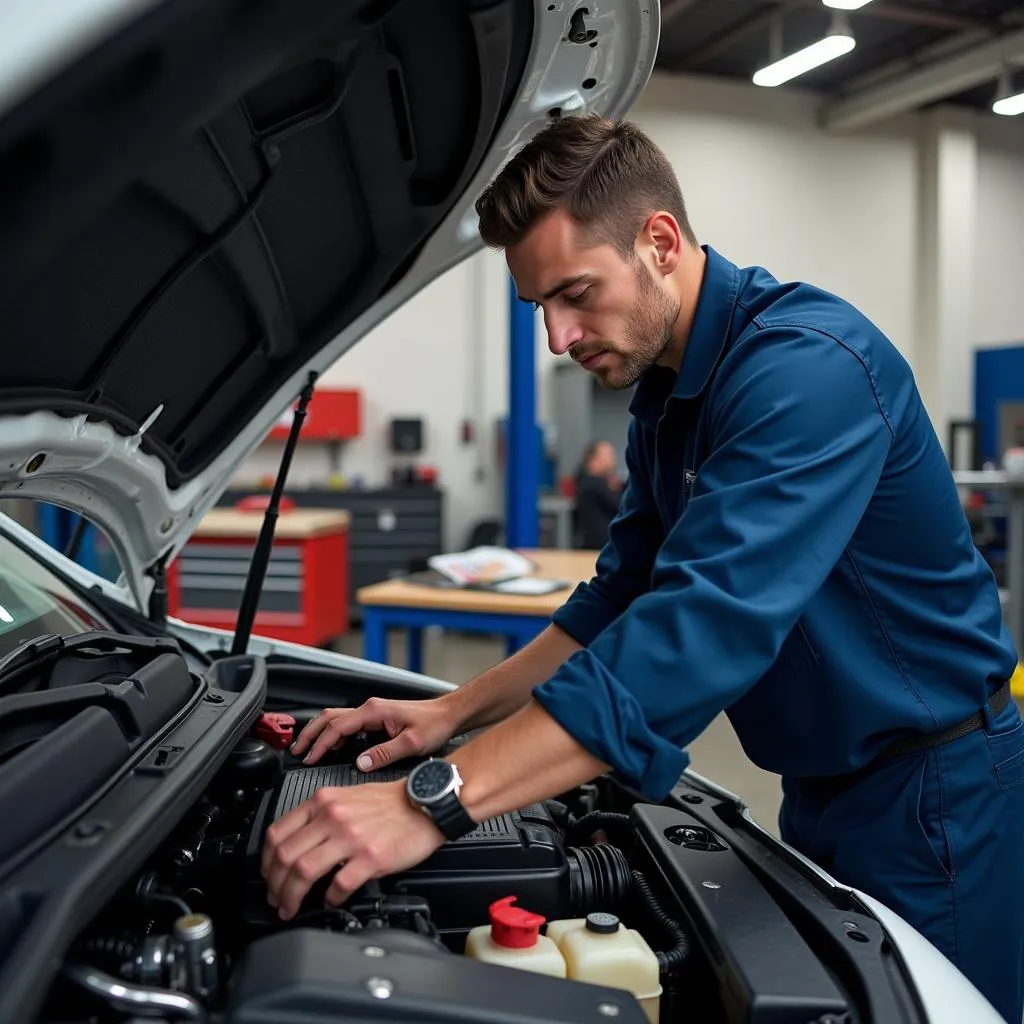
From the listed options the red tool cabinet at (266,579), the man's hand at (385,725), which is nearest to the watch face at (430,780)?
the man's hand at (385,725)

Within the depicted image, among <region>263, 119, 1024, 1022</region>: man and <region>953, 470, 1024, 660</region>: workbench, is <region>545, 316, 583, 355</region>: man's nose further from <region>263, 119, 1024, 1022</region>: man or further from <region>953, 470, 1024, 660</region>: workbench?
<region>953, 470, 1024, 660</region>: workbench

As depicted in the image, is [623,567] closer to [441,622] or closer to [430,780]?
[430,780]

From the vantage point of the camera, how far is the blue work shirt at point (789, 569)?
0.81m

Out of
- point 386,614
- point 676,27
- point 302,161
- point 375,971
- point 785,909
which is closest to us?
point 375,971

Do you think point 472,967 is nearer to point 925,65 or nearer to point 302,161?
point 302,161

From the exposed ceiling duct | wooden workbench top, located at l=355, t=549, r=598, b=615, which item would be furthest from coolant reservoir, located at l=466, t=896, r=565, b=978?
the exposed ceiling duct

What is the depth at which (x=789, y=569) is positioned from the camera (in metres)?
0.85

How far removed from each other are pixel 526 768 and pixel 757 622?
9.3 inches

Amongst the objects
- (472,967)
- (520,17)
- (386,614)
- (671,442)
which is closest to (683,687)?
(472,967)

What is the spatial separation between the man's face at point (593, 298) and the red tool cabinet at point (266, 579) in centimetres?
376

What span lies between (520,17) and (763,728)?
2.66 ft

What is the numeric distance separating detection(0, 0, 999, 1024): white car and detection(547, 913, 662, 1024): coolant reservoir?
0.05 meters

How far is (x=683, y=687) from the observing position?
2.64 ft

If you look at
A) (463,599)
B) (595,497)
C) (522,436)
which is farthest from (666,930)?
(595,497)
